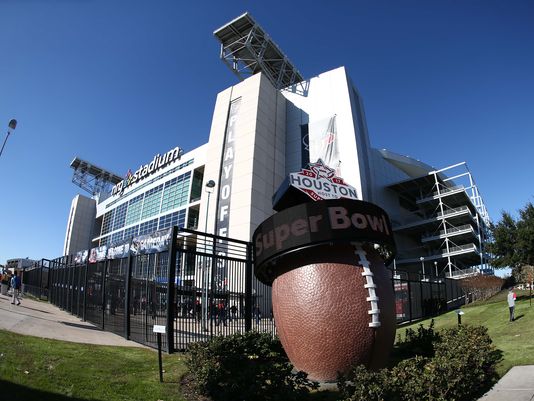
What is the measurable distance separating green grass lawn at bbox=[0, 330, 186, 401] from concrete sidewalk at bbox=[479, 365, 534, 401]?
17.3 ft

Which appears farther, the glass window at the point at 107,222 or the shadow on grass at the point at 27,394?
the glass window at the point at 107,222

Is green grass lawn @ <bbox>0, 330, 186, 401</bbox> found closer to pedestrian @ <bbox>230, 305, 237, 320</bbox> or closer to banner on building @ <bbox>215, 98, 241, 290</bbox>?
pedestrian @ <bbox>230, 305, 237, 320</bbox>

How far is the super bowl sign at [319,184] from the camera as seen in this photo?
9570 mm

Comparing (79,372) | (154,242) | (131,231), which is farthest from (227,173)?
(79,372)

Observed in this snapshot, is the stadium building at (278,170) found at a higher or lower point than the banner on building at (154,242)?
higher

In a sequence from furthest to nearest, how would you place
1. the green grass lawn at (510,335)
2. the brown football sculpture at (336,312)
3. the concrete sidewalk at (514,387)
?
the green grass lawn at (510,335), the brown football sculpture at (336,312), the concrete sidewalk at (514,387)

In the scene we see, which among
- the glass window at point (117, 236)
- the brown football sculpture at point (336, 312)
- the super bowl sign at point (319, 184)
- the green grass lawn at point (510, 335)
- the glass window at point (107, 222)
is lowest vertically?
the green grass lawn at point (510, 335)

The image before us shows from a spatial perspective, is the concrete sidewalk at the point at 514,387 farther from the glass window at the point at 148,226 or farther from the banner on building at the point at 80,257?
the glass window at the point at 148,226

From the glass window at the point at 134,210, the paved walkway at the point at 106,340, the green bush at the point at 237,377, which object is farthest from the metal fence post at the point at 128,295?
the glass window at the point at 134,210

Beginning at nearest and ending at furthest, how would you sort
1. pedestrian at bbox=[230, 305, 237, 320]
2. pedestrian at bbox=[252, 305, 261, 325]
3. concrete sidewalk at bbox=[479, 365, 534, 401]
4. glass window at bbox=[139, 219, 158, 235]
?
concrete sidewalk at bbox=[479, 365, 534, 401], pedestrian at bbox=[230, 305, 237, 320], pedestrian at bbox=[252, 305, 261, 325], glass window at bbox=[139, 219, 158, 235]

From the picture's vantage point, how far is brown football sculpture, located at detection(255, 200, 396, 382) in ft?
→ 24.0

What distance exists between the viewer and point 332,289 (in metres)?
7.45

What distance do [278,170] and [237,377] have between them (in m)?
48.4

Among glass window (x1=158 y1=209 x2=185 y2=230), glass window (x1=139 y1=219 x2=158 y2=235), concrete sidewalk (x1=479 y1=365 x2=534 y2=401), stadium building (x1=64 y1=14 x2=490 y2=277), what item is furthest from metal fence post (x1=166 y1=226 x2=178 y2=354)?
glass window (x1=139 y1=219 x2=158 y2=235)
